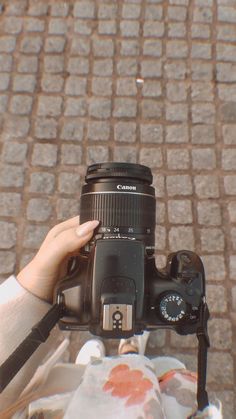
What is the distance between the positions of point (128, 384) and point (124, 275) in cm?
32

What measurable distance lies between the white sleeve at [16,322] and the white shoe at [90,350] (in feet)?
2.63

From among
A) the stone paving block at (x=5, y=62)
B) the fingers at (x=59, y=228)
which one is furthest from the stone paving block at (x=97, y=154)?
the fingers at (x=59, y=228)

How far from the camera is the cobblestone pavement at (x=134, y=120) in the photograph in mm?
2580

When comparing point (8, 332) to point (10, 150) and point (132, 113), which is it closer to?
point (10, 150)

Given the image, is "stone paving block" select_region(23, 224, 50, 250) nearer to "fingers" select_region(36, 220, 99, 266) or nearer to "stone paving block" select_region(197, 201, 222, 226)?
"stone paving block" select_region(197, 201, 222, 226)

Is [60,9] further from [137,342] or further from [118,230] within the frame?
[118,230]

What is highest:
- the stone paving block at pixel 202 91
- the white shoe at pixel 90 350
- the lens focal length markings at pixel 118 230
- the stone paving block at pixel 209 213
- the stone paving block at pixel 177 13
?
the stone paving block at pixel 177 13

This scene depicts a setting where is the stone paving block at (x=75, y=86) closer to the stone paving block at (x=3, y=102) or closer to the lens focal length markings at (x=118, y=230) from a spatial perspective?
the stone paving block at (x=3, y=102)

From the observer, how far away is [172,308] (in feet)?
4.21

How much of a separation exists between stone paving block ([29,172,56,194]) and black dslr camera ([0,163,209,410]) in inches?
54.9

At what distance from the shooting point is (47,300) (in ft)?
4.82

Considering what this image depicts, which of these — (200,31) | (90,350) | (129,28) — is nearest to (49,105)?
(129,28)

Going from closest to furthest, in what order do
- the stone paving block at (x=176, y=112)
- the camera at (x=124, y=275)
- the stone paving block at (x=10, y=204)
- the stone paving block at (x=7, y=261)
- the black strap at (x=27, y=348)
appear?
1. the black strap at (x=27, y=348)
2. the camera at (x=124, y=275)
3. the stone paving block at (x=7, y=261)
4. the stone paving block at (x=10, y=204)
5. the stone paving block at (x=176, y=112)

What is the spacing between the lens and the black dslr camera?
123 cm
